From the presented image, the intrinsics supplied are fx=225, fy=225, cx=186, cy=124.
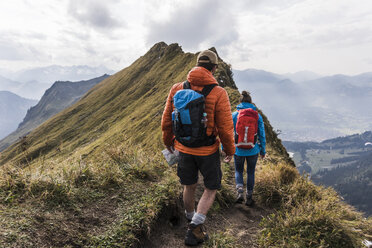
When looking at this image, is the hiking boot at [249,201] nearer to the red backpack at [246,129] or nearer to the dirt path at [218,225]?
the dirt path at [218,225]

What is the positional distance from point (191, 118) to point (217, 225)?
2889mm

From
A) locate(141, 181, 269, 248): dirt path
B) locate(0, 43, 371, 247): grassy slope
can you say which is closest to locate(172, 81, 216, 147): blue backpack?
locate(0, 43, 371, 247): grassy slope

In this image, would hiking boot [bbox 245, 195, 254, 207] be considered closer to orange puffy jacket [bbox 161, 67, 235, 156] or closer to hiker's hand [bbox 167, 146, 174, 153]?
orange puffy jacket [bbox 161, 67, 235, 156]

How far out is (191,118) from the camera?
154 inches

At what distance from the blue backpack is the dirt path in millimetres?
1976

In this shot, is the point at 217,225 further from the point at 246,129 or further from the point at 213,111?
the point at 213,111

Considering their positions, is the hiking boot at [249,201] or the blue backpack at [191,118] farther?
the hiking boot at [249,201]

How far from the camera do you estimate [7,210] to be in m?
3.85

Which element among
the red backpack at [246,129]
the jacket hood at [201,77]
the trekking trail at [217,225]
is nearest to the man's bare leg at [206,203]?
the trekking trail at [217,225]

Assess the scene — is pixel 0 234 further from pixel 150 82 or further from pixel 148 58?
pixel 148 58

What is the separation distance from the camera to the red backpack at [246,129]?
20.1 ft

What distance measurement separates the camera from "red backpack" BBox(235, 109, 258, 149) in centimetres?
614

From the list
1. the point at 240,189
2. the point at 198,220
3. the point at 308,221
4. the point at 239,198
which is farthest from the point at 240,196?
the point at 198,220

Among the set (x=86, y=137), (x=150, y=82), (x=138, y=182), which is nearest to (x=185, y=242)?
(x=138, y=182)
